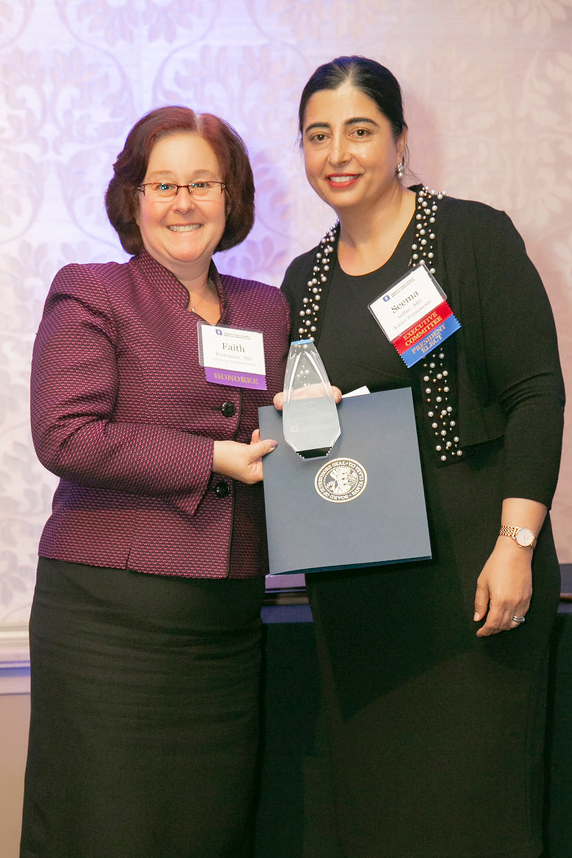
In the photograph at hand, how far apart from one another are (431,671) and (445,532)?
0.27 m

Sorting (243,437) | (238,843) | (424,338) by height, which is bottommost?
(238,843)

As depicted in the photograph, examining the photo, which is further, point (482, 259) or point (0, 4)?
point (0, 4)

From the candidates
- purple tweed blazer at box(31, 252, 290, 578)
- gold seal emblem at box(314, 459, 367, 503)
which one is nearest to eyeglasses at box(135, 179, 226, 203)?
purple tweed blazer at box(31, 252, 290, 578)

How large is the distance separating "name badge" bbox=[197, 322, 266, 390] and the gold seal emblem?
0.72ft

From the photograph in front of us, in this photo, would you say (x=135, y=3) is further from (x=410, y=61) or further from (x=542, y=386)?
(x=542, y=386)

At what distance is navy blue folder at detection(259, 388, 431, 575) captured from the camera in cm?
140

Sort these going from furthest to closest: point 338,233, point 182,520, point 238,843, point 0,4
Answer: point 0,4
point 338,233
point 238,843
point 182,520

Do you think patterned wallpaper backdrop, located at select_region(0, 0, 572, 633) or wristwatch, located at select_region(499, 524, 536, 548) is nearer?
wristwatch, located at select_region(499, 524, 536, 548)

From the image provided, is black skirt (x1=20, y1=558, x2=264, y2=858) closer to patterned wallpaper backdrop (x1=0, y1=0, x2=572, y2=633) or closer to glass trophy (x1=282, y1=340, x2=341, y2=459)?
glass trophy (x1=282, y1=340, x2=341, y2=459)

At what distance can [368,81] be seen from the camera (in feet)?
5.24

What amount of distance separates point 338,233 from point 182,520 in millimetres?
733

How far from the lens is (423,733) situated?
1613 mm

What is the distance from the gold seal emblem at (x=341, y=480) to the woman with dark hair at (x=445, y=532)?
71 millimetres

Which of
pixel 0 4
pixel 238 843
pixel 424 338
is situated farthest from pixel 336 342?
pixel 0 4
